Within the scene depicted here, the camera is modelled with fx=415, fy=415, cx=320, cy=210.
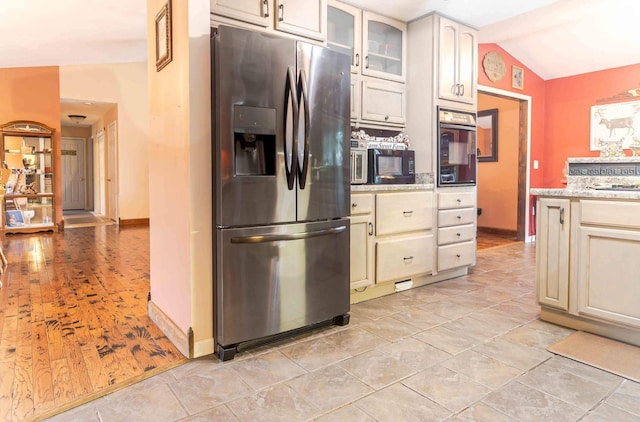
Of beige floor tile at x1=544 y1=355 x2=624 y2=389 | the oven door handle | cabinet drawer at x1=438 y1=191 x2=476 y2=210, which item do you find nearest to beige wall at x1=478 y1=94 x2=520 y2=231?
the oven door handle

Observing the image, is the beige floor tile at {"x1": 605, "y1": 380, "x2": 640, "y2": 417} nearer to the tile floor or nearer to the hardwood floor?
the tile floor

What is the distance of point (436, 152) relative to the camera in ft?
11.9

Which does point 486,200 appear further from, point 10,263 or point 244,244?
point 10,263

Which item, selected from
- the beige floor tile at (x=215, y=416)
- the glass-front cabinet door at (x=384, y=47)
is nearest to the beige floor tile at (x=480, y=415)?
the beige floor tile at (x=215, y=416)

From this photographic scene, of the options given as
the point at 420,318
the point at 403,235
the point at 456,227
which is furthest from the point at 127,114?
the point at 420,318

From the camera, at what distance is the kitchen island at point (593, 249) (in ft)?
7.41

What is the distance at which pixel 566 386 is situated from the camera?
73.4 inches

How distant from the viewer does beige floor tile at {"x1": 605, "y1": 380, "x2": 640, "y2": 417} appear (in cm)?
169

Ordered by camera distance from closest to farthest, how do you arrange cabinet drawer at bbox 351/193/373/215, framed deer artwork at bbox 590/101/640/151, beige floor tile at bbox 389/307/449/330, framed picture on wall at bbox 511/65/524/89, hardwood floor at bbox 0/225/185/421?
hardwood floor at bbox 0/225/185/421, beige floor tile at bbox 389/307/449/330, cabinet drawer at bbox 351/193/373/215, framed deer artwork at bbox 590/101/640/151, framed picture on wall at bbox 511/65/524/89

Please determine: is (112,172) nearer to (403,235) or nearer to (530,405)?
(403,235)

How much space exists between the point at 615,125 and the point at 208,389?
6.01 metres

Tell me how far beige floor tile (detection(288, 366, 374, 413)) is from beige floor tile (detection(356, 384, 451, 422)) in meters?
0.06

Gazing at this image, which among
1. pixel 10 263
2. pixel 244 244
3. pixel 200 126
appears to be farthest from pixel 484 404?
pixel 10 263

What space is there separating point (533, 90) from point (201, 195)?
5.57 meters
